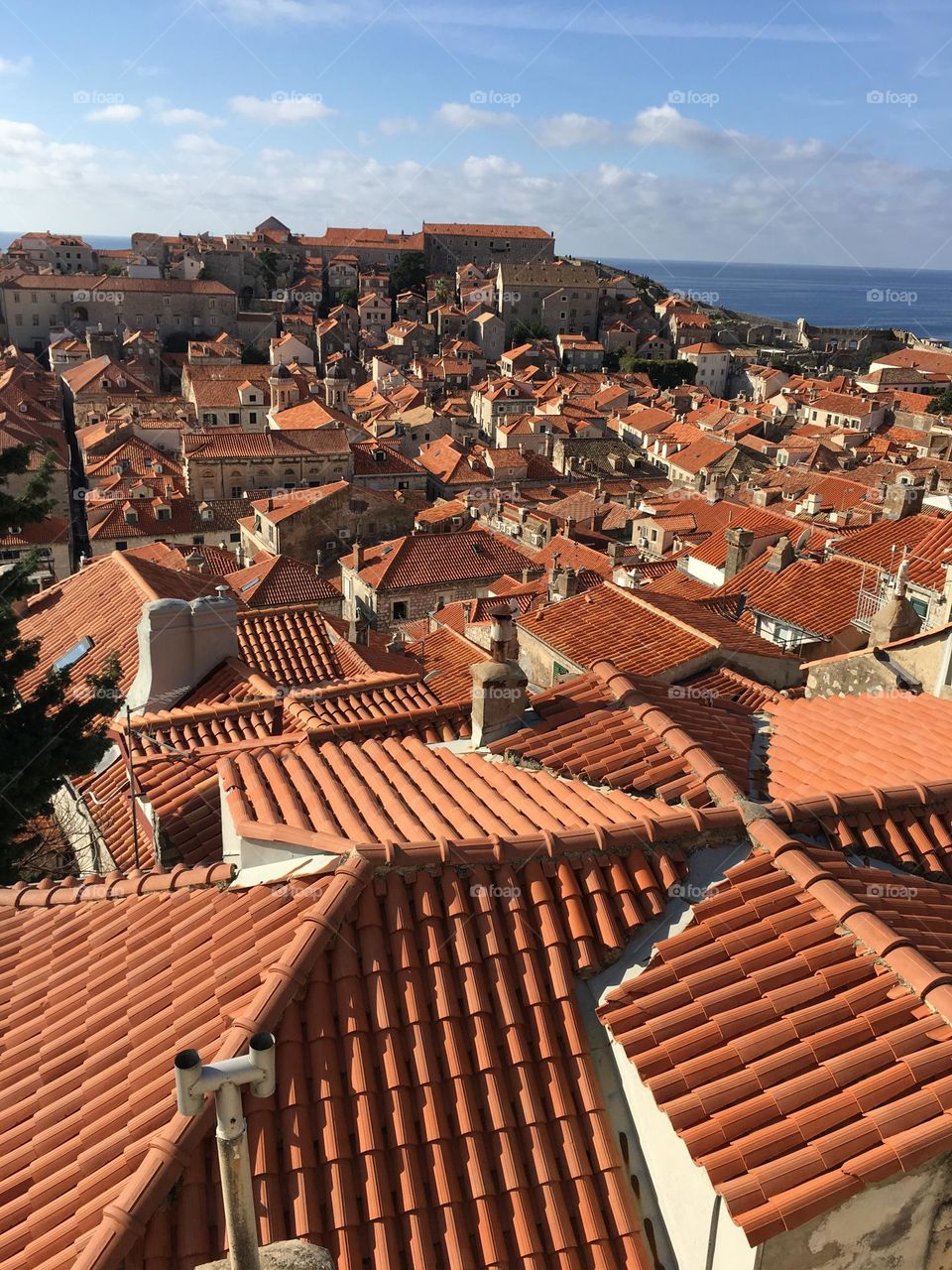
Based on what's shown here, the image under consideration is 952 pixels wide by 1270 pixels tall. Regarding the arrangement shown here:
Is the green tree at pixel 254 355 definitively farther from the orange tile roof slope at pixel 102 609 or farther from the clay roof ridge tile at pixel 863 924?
the clay roof ridge tile at pixel 863 924

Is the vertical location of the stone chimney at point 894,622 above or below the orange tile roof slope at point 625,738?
below

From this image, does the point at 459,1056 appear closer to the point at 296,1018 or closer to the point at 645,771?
the point at 296,1018

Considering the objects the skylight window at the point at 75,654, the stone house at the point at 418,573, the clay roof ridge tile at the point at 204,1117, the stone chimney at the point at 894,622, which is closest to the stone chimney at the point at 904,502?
the stone chimney at the point at 894,622

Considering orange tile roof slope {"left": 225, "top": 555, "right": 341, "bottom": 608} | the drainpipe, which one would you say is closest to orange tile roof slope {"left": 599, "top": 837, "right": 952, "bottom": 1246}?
the drainpipe

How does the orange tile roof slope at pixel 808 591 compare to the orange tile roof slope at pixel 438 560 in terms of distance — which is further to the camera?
the orange tile roof slope at pixel 438 560

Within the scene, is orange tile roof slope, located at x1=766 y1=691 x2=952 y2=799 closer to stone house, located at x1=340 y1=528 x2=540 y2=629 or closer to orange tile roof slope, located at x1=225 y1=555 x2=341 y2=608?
orange tile roof slope, located at x1=225 y1=555 x2=341 y2=608

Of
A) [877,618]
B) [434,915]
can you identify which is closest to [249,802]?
[434,915]
